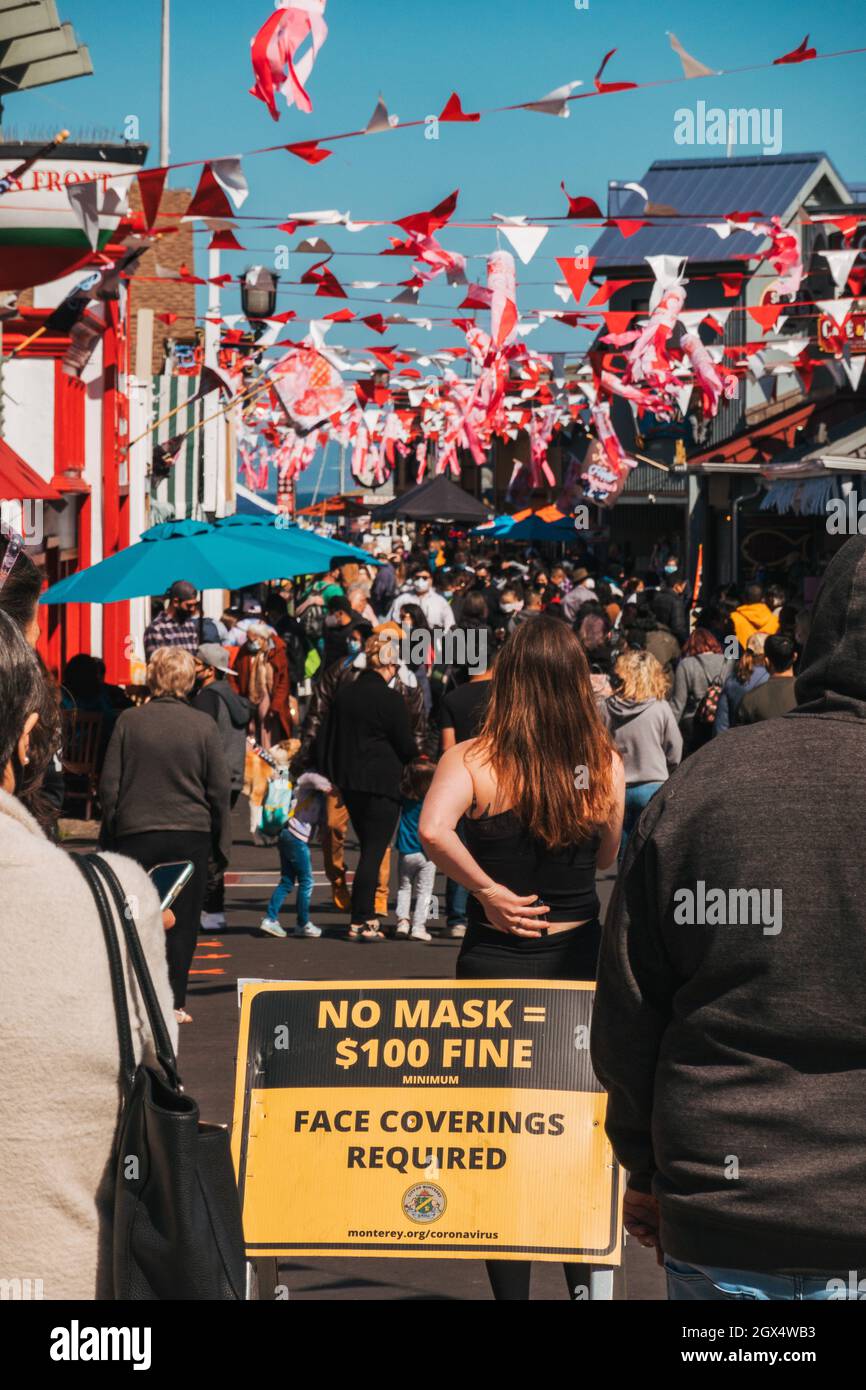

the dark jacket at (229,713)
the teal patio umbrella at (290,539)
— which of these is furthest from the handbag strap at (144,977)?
the teal patio umbrella at (290,539)

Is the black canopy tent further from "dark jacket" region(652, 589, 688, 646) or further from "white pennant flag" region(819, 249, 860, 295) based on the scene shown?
"white pennant flag" region(819, 249, 860, 295)

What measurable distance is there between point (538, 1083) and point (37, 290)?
1545 cm

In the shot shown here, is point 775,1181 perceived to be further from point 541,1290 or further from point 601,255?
point 601,255

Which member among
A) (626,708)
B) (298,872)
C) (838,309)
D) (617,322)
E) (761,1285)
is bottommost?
(298,872)

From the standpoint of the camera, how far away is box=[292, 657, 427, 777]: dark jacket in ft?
38.6

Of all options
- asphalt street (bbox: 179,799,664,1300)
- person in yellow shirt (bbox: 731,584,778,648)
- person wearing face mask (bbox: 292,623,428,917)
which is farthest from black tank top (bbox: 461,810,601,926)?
person in yellow shirt (bbox: 731,584,778,648)

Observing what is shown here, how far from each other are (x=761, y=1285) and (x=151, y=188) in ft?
27.6

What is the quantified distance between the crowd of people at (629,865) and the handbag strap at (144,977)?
3cm

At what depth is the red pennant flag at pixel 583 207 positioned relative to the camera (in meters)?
12.2

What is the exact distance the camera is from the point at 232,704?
514 inches

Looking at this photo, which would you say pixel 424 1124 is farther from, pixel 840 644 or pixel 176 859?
pixel 176 859

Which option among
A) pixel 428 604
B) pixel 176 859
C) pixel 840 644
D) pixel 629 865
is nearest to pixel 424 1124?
pixel 629 865

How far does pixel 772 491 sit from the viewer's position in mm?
21750

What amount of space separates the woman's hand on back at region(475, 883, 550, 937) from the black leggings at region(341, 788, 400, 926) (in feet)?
21.1
